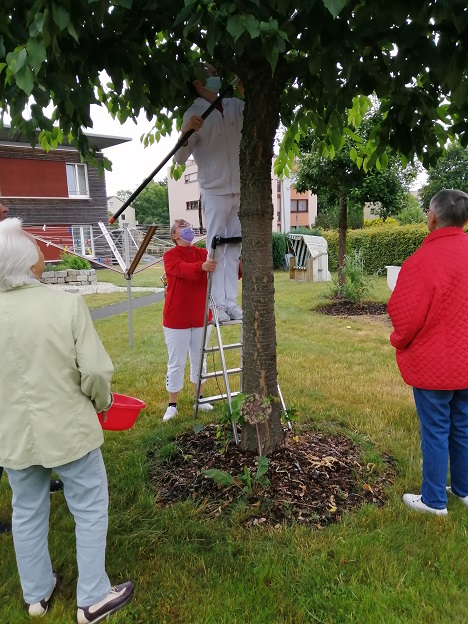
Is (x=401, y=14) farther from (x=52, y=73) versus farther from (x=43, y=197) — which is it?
(x=43, y=197)

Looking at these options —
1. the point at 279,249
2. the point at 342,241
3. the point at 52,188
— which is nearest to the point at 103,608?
the point at 342,241

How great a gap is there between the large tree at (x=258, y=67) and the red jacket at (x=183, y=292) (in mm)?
1200

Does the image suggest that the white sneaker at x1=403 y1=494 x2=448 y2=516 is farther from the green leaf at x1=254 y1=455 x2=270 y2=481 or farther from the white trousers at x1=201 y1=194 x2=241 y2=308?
the white trousers at x1=201 y1=194 x2=241 y2=308

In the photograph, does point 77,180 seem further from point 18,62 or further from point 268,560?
point 268,560

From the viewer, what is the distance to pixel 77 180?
81.2 feet

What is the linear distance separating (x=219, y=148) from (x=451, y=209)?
5.44ft

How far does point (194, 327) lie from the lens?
4496 millimetres

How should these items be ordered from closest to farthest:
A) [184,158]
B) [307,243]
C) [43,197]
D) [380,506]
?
1. [380,506]
2. [184,158]
3. [307,243]
4. [43,197]

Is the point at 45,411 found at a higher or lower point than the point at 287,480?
higher

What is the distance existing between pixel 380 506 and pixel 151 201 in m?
83.0

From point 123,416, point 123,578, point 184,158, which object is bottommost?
point 123,578

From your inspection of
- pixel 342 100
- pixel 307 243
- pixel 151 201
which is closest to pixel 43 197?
pixel 307 243

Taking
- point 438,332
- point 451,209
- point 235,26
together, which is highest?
point 235,26

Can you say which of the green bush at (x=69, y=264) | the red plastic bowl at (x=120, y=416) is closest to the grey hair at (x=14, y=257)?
the red plastic bowl at (x=120, y=416)
